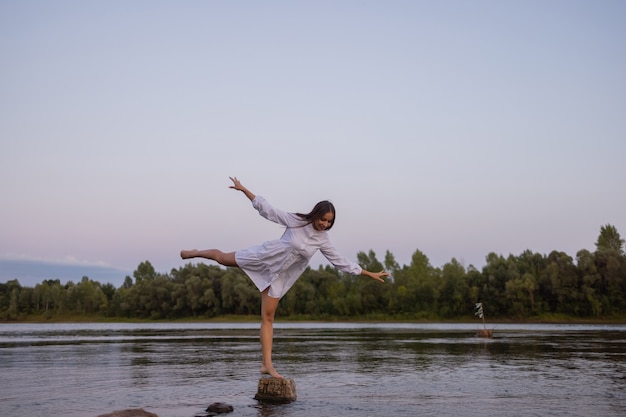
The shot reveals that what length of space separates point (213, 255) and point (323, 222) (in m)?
1.98

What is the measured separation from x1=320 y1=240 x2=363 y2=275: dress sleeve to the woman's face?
455 mm

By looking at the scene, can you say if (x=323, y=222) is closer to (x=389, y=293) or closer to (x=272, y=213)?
(x=272, y=213)

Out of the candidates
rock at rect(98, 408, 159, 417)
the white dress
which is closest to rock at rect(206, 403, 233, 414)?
rock at rect(98, 408, 159, 417)

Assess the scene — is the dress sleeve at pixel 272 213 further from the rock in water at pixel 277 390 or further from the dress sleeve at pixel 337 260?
the rock in water at pixel 277 390

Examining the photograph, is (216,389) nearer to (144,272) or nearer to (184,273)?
(184,273)

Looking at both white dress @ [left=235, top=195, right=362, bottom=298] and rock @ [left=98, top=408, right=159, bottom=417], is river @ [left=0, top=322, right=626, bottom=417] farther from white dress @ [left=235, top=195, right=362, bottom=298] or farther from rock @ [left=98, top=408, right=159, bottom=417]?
white dress @ [left=235, top=195, right=362, bottom=298]

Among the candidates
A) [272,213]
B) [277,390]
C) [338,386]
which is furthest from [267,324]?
[338,386]

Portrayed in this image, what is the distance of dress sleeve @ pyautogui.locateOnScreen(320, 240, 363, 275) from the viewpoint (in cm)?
1107

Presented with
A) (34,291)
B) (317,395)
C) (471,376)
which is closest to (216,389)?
(317,395)

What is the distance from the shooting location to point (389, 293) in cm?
11225

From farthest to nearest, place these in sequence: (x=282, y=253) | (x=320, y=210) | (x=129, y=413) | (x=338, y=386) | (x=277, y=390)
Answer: (x=338, y=386), (x=277, y=390), (x=282, y=253), (x=320, y=210), (x=129, y=413)

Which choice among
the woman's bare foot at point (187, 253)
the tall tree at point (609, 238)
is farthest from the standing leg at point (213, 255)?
the tall tree at point (609, 238)

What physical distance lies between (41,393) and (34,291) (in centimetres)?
13237

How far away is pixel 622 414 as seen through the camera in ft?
34.6
